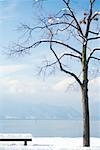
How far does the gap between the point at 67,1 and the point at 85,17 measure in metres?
0.32

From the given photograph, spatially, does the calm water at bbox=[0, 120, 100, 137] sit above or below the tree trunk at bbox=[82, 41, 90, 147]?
below

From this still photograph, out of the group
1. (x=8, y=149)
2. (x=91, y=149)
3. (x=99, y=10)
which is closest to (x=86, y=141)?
(x=91, y=149)

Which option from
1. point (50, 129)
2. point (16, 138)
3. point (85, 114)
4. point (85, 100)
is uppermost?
point (85, 100)

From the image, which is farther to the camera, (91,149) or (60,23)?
(60,23)

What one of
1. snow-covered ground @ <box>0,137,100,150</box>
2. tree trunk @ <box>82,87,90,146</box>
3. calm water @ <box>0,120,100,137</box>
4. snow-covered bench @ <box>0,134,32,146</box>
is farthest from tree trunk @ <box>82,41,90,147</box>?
calm water @ <box>0,120,100,137</box>

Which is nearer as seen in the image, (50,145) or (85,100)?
(85,100)

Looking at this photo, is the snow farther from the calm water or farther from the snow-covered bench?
the calm water

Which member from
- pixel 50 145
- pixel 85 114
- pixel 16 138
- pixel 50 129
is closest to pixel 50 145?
pixel 50 145

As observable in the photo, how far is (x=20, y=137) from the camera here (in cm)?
568

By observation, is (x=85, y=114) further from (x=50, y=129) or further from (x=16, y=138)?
(x=50, y=129)

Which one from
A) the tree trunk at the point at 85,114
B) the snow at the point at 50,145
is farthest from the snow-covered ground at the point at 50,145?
the tree trunk at the point at 85,114

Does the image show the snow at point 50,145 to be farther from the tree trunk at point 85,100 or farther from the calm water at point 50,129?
the calm water at point 50,129

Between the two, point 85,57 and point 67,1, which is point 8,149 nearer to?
point 85,57

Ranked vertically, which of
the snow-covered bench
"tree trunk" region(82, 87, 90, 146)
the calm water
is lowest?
the calm water
